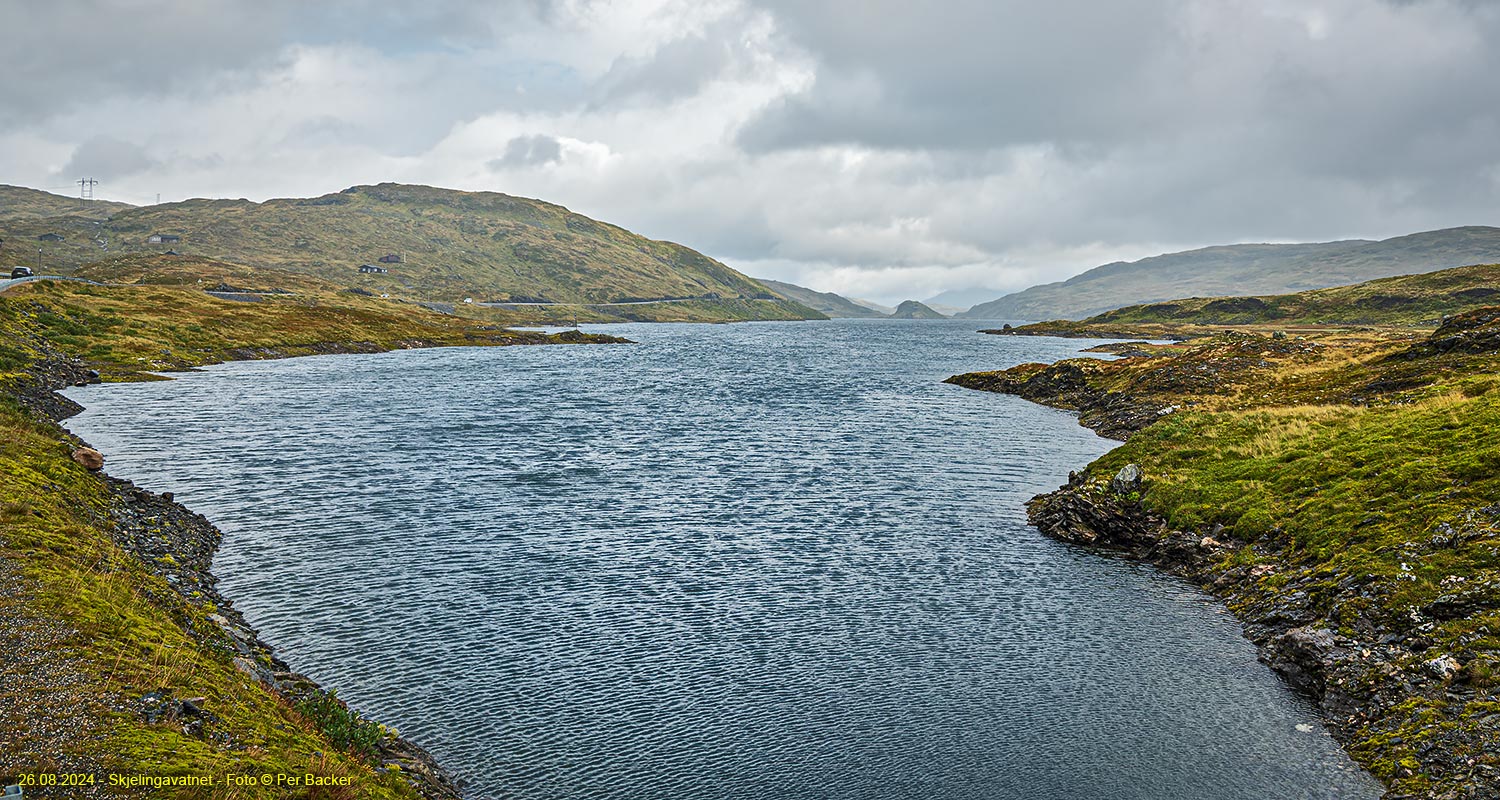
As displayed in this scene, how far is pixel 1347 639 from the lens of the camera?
2502 centimetres

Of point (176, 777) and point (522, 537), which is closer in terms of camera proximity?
point (176, 777)

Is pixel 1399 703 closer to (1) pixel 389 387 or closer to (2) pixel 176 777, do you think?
(2) pixel 176 777

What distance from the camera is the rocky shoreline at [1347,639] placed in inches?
750

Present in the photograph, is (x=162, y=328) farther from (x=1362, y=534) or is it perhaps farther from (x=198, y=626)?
Answer: (x=1362, y=534)

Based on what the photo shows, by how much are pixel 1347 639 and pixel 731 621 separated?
789 inches

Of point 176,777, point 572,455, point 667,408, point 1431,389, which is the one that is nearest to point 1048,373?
point 667,408

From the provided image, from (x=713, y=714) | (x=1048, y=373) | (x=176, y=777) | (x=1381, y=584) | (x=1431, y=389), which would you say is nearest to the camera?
(x=176, y=777)

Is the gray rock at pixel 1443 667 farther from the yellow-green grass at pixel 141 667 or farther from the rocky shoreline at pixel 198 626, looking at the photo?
the yellow-green grass at pixel 141 667

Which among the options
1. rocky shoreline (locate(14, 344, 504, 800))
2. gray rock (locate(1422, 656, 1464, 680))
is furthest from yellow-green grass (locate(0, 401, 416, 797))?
gray rock (locate(1422, 656, 1464, 680))

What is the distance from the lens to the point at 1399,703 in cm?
2145

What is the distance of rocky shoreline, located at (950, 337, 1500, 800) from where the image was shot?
19047 mm

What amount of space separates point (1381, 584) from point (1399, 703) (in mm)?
6302

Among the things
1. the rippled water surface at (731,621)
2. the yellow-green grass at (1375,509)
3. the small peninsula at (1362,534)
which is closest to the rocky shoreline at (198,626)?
the rippled water surface at (731,621)

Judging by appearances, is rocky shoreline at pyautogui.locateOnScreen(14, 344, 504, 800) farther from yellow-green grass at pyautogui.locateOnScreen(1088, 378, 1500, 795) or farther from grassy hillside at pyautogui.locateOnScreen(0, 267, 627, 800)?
yellow-green grass at pyautogui.locateOnScreen(1088, 378, 1500, 795)
